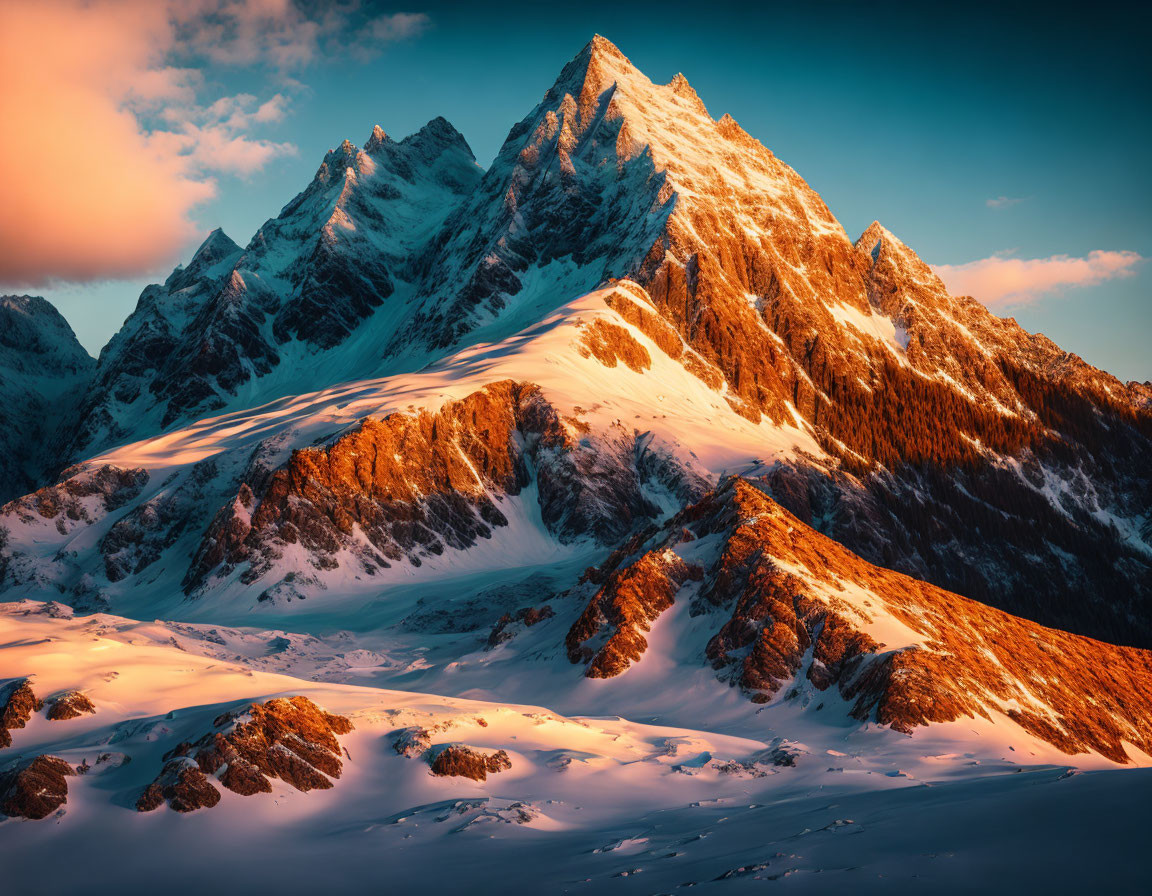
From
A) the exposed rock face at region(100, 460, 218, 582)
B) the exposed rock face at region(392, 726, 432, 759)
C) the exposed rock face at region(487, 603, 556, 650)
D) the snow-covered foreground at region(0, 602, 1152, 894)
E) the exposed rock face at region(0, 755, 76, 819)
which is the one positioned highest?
the exposed rock face at region(100, 460, 218, 582)

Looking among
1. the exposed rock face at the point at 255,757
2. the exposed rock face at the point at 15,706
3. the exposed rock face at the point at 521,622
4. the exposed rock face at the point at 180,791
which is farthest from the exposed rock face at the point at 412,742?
the exposed rock face at the point at 521,622

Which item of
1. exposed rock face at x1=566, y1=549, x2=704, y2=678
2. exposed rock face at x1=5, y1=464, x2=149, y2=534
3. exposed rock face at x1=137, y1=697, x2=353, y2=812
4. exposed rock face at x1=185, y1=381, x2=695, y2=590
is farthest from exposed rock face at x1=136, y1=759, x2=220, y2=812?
exposed rock face at x1=5, y1=464, x2=149, y2=534

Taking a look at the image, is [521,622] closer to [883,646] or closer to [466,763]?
[883,646]

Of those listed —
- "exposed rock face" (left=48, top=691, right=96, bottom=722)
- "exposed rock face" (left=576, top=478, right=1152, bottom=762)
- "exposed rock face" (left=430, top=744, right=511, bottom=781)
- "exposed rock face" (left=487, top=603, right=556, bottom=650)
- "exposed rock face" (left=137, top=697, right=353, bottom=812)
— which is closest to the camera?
"exposed rock face" (left=137, top=697, right=353, bottom=812)

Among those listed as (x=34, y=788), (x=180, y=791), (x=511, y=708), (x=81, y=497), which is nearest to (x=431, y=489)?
(x=81, y=497)

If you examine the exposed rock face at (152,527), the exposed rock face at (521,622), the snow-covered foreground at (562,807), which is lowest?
the snow-covered foreground at (562,807)

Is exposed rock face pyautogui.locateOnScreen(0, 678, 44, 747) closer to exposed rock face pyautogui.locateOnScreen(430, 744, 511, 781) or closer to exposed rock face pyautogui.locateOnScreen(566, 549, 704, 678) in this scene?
exposed rock face pyautogui.locateOnScreen(430, 744, 511, 781)

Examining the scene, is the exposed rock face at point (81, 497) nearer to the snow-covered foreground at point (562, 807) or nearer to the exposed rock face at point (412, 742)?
the snow-covered foreground at point (562, 807)

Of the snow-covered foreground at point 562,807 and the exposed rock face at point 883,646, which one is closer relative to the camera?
the snow-covered foreground at point 562,807
